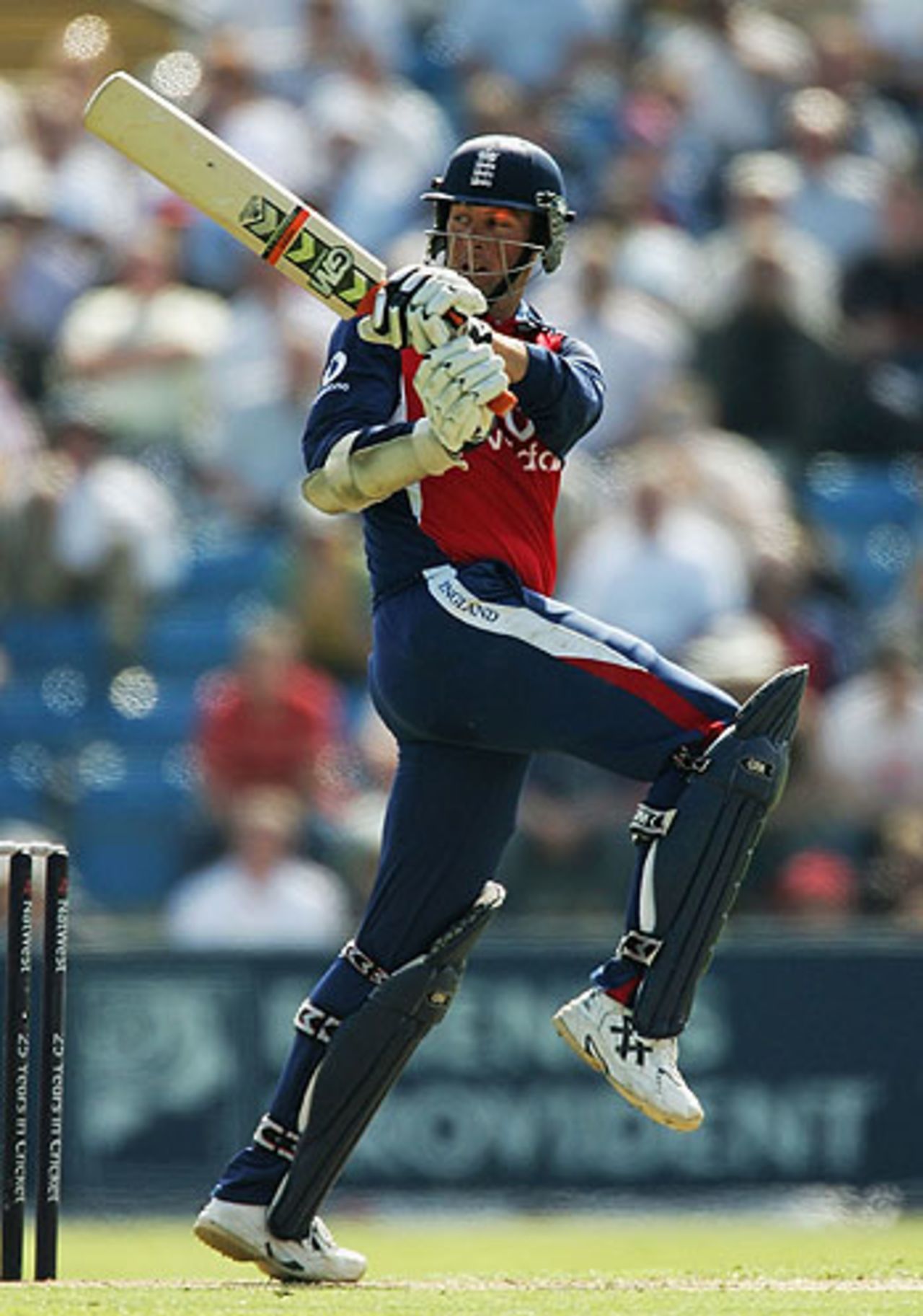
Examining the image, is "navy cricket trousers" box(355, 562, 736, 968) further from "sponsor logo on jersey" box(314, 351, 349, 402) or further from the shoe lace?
the shoe lace

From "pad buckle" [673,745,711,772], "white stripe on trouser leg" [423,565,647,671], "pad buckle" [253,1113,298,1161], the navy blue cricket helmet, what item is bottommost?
"pad buckle" [253,1113,298,1161]

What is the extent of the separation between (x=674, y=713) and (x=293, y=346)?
721 centimetres

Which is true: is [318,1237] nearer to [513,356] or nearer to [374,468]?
[374,468]

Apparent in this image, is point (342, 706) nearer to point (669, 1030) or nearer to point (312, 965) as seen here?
point (312, 965)

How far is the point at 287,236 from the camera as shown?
6453mm

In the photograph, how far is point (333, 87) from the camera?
47.7 ft

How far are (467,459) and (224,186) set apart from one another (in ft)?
2.70

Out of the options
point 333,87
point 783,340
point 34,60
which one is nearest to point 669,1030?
point 783,340

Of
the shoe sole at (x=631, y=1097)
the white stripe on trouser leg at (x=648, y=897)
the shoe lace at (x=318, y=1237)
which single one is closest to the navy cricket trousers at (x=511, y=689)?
the white stripe on trouser leg at (x=648, y=897)

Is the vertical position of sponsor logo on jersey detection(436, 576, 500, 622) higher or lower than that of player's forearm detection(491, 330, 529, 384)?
lower

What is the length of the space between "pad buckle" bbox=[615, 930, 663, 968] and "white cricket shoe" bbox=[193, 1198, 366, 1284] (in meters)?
0.93

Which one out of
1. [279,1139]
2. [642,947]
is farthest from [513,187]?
[279,1139]

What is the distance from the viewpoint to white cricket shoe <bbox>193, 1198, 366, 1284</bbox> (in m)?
6.43

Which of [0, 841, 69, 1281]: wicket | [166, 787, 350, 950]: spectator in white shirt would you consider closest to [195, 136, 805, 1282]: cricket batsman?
[0, 841, 69, 1281]: wicket
